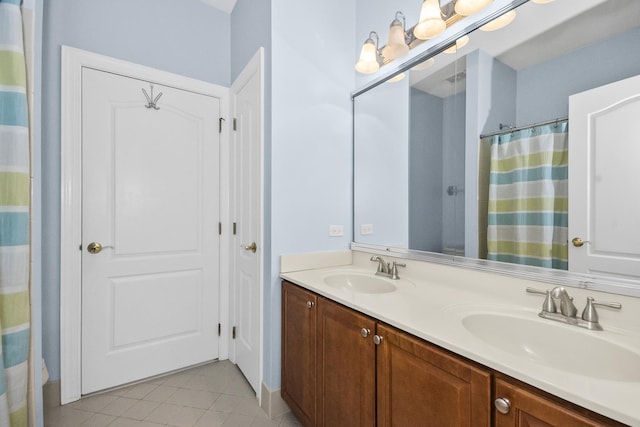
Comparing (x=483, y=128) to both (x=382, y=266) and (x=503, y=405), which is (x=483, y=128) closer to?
(x=382, y=266)

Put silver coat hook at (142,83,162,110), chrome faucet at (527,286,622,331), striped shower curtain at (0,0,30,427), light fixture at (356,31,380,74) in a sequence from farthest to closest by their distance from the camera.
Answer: silver coat hook at (142,83,162,110) < light fixture at (356,31,380,74) < striped shower curtain at (0,0,30,427) < chrome faucet at (527,286,622,331)

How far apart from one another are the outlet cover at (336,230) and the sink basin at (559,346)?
3.46ft

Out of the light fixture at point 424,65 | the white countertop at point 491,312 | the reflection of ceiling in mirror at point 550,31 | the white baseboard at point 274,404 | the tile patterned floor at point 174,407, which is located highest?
the light fixture at point 424,65

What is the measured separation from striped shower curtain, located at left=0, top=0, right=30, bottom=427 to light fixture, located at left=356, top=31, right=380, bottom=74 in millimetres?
1642

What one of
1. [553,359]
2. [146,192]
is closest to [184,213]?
[146,192]

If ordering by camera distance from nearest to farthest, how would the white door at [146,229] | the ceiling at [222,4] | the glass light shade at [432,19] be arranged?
the glass light shade at [432,19] < the white door at [146,229] < the ceiling at [222,4]

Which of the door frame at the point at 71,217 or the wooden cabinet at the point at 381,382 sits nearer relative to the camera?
the wooden cabinet at the point at 381,382

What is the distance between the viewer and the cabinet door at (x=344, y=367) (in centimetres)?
106

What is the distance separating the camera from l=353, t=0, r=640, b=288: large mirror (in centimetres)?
97

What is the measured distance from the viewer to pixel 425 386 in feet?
2.79

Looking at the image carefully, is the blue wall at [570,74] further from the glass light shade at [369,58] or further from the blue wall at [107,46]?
the blue wall at [107,46]

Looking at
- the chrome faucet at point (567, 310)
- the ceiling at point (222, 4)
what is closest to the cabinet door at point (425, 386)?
the chrome faucet at point (567, 310)

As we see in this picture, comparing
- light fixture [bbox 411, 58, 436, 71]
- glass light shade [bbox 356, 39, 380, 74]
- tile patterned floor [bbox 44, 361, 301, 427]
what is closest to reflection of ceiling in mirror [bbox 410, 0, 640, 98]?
light fixture [bbox 411, 58, 436, 71]

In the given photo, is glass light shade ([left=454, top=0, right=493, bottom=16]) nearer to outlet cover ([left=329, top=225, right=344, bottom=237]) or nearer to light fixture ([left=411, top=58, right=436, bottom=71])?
light fixture ([left=411, top=58, right=436, bottom=71])
